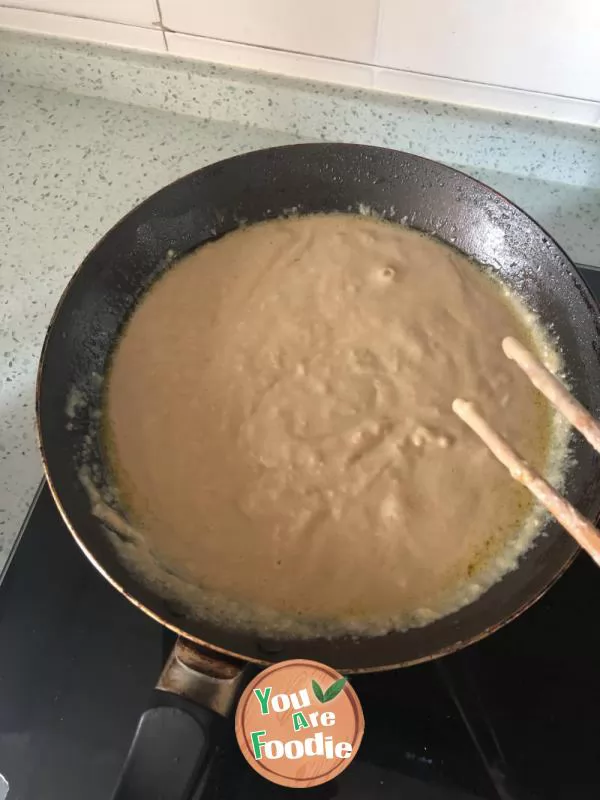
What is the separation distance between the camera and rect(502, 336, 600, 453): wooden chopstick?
604 millimetres

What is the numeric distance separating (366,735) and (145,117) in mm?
1023

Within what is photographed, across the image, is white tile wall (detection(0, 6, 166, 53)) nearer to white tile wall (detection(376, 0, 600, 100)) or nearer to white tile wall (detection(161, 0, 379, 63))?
white tile wall (detection(161, 0, 379, 63))

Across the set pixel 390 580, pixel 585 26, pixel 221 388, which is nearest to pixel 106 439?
pixel 221 388

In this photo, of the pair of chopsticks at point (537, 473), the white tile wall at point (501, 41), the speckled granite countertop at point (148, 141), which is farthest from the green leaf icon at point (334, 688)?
the white tile wall at point (501, 41)

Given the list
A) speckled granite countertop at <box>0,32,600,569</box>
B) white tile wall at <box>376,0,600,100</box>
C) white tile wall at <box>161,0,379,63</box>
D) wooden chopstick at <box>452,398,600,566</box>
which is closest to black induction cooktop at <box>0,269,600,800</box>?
wooden chopstick at <box>452,398,600,566</box>

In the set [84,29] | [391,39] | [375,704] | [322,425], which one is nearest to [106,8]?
[84,29]

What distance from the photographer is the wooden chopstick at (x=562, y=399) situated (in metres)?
0.60

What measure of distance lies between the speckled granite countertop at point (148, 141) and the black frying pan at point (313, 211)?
7.2 inches

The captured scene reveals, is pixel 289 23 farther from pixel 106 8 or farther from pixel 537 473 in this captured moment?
pixel 537 473

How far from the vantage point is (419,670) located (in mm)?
809

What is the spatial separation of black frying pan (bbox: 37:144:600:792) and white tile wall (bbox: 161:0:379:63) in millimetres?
194

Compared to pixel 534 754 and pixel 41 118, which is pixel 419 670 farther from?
pixel 41 118

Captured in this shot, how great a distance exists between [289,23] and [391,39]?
0.50ft

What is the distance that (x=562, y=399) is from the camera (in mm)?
A: 618
